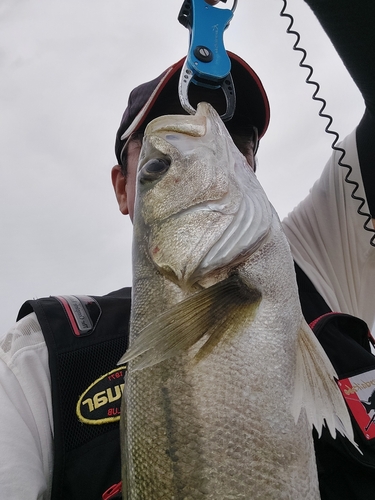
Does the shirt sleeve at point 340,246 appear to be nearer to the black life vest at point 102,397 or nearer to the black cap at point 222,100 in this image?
the black life vest at point 102,397

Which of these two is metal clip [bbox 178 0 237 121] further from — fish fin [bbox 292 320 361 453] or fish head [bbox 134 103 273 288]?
fish fin [bbox 292 320 361 453]

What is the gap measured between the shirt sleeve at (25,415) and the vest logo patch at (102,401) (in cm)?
13

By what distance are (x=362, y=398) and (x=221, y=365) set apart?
0.75 m

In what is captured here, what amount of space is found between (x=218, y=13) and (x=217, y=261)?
1098mm

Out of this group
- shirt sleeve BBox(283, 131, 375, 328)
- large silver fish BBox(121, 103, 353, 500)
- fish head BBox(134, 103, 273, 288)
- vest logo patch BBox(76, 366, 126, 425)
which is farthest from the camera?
shirt sleeve BBox(283, 131, 375, 328)

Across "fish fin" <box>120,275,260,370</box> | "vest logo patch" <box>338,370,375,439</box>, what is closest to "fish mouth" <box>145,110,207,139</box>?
"fish fin" <box>120,275,260,370</box>

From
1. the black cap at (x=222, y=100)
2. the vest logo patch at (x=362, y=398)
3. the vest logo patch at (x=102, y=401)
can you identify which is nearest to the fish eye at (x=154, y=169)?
the black cap at (x=222, y=100)

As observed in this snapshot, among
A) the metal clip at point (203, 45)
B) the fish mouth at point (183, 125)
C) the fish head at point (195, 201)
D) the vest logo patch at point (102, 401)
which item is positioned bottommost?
the vest logo patch at point (102, 401)

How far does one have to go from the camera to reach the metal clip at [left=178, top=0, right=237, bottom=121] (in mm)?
1734

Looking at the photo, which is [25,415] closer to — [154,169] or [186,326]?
[186,326]

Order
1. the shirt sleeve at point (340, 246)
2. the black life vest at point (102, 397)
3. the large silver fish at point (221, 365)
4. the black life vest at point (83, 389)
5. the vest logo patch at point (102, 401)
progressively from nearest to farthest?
the large silver fish at point (221, 365), the black life vest at point (102, 397), the black life vest at point (83, 389), the vest logo patch at point (102, 401), the shirt sleeve at point (340, 246)

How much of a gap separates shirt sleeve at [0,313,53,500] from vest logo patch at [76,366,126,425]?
0.13 metres

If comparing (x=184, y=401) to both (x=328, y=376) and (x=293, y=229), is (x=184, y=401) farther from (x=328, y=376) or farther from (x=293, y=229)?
(x=293, y=229)

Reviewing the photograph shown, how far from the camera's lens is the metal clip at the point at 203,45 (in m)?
1.73
